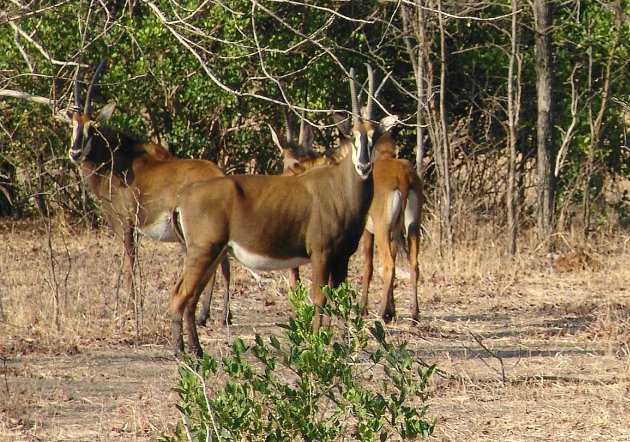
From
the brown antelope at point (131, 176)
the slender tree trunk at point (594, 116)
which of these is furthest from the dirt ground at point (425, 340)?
the slender tree trunk at point (594, 116)

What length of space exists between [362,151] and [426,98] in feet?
17.4

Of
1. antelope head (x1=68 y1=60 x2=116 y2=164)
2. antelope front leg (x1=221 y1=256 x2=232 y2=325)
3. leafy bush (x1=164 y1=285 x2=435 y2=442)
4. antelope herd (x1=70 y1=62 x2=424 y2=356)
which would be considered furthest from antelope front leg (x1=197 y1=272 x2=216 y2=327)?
leafy bush (x1=164 y1=285 x2=435 y2=442)

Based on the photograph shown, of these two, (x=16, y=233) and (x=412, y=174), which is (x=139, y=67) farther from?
(x=412, y=174)

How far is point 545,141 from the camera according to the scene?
49.6ft

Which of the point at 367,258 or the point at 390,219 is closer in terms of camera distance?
the point at 390,219

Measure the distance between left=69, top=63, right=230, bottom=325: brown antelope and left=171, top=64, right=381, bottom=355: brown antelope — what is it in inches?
68.9

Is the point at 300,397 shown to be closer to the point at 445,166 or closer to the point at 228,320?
the point at 228,320

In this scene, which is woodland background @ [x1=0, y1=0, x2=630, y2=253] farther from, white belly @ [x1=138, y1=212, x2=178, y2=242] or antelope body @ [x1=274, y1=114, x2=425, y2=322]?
white belly @ [x1=138, y1=212, x2=178, y2=242]

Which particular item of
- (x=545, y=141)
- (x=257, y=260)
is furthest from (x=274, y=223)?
(x=545, y=141)

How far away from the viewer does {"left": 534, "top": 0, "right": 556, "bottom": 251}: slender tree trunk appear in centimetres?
1495

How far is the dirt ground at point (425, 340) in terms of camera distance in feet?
25.0

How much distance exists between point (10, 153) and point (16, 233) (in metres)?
1.63

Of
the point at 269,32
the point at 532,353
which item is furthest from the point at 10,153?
the point at 532,353

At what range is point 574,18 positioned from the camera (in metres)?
16.2
